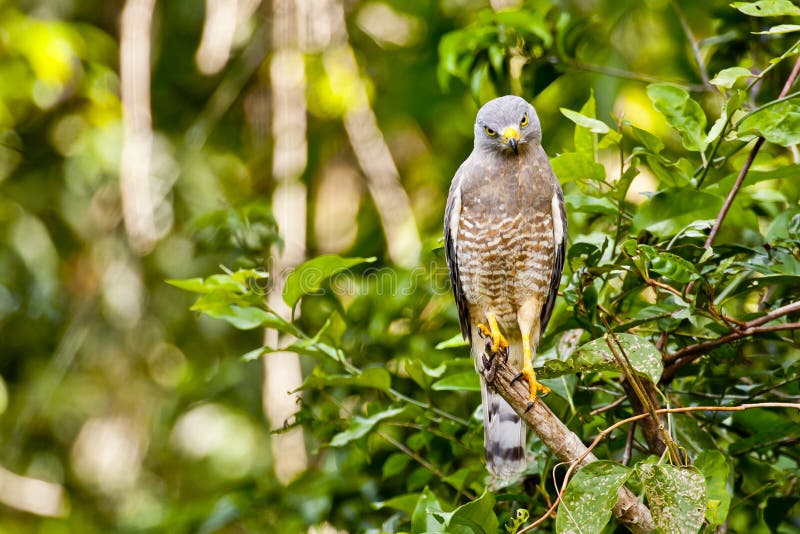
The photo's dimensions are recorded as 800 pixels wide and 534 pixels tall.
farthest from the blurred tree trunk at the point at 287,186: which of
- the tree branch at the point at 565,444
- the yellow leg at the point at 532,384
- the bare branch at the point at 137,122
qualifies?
the tree branch at the point at 565,444

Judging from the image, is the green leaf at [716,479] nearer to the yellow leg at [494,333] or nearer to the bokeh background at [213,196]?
the yellow leg at [494,333]

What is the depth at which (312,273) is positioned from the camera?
8.13 feet

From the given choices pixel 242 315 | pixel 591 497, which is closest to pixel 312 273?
pixel 242 315

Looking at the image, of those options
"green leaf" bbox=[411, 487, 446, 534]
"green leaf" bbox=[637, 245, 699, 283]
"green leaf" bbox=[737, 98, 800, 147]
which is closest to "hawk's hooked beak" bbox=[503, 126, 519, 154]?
"green leaf" bbox=[737, 98, 800, 147]

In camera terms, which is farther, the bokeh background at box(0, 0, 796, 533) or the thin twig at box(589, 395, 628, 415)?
the bokeh background at box(0, 0, 796, 533)

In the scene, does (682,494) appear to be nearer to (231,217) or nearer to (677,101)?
(677,101)

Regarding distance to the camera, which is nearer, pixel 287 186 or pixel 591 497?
pixel 591 497

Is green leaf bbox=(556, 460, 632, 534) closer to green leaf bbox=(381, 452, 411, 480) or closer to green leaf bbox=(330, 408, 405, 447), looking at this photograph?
green leaf bbox=(330, 408, 405, 447)

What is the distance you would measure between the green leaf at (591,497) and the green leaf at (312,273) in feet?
2.74

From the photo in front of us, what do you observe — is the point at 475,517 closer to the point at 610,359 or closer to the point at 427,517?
the point at 427,517

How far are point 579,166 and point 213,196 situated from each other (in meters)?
2.82

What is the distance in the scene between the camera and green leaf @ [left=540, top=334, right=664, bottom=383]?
6.28ft

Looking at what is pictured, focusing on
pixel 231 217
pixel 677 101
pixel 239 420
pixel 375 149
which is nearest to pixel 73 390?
pixel 239 420

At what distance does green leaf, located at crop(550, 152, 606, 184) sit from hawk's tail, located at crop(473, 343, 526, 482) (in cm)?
66
